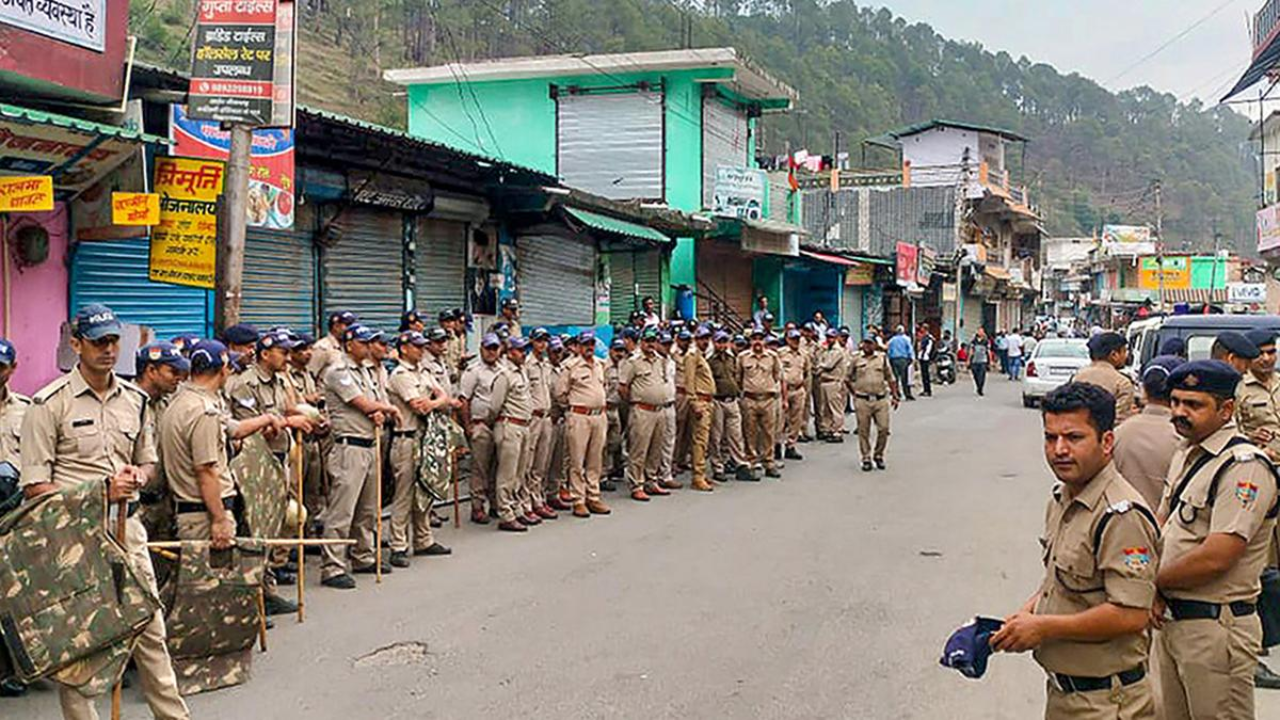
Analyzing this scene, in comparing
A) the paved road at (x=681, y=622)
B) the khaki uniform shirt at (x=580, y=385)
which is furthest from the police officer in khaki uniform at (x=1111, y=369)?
the khaki uniform shirt at (x=580, y=385)

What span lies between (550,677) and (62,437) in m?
2.69

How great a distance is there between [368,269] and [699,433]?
14.9 feet

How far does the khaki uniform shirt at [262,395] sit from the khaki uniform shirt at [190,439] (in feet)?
4.96

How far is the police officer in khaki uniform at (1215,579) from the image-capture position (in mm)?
3650

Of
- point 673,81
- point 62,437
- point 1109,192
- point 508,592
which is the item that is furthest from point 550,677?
point 1109,192

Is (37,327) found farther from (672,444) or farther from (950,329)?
(950,329)

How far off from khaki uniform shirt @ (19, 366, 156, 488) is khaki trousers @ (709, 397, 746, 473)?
29.4 feet

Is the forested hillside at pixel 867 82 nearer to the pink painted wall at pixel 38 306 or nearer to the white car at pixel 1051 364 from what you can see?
the white car at pixel 1051 364

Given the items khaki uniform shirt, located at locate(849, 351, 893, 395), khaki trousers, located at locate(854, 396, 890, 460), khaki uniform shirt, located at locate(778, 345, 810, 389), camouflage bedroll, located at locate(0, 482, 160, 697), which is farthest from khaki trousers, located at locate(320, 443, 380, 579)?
khaki uniform shirt, located at locate(778, 345, 810, 389)

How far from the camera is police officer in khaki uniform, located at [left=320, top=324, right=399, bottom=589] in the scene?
7.77 metres

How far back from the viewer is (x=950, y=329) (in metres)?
43.4

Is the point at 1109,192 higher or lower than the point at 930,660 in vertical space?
higher

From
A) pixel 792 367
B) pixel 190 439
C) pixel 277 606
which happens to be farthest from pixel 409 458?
pixel 792 367

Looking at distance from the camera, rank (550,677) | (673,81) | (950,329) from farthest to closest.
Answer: (950,329) → (673,81) → (550,677)
